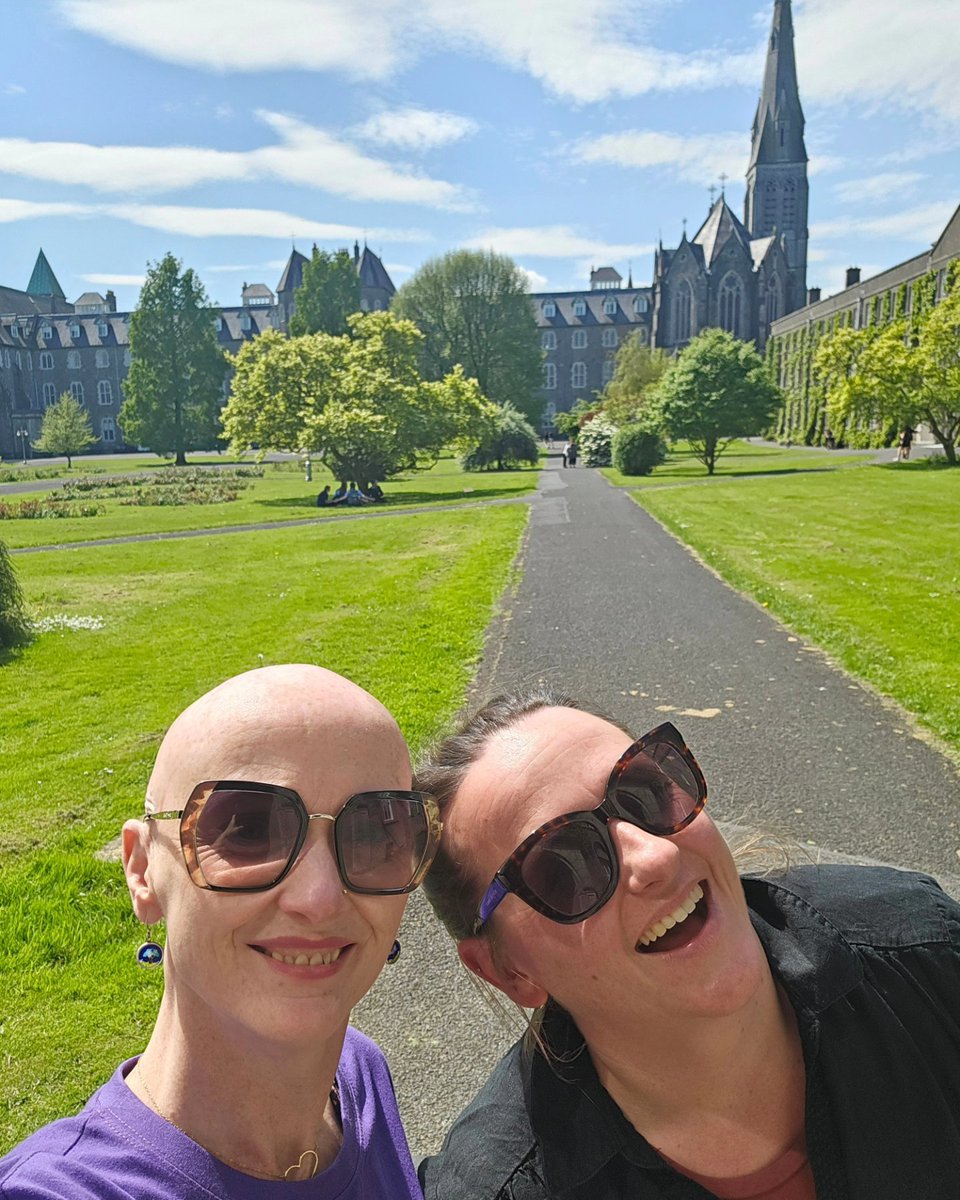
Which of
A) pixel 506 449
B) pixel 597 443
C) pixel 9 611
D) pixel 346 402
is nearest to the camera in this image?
pixel 9 611

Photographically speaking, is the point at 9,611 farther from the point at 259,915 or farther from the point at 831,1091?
the point at 831,1091

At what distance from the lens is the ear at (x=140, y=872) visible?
58.2 inches

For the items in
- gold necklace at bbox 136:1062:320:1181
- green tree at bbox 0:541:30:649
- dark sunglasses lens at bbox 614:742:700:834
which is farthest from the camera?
green tree at bbox 0:541:30:649

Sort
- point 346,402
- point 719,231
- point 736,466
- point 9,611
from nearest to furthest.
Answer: point 9,611, point 346,402, point 736,466, point 719,231

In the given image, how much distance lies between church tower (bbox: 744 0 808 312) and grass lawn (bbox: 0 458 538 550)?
74.6m

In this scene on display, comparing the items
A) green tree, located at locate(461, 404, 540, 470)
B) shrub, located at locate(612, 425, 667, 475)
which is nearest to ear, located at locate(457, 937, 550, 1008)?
shrub, located at locate(612, 425, 667, 475)

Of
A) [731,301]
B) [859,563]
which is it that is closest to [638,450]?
[859,563]

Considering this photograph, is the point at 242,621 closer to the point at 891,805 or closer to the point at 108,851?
the point at 108,851

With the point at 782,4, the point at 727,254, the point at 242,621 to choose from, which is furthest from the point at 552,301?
the point at 242,621

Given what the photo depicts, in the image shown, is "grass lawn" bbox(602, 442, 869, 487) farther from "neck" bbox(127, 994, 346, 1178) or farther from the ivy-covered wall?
"neck" bbox(127, 994, 346, 1178)

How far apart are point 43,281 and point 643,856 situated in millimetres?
147880

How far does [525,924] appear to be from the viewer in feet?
5.77

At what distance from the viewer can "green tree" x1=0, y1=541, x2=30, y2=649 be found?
11.1m

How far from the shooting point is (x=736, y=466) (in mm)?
46344
